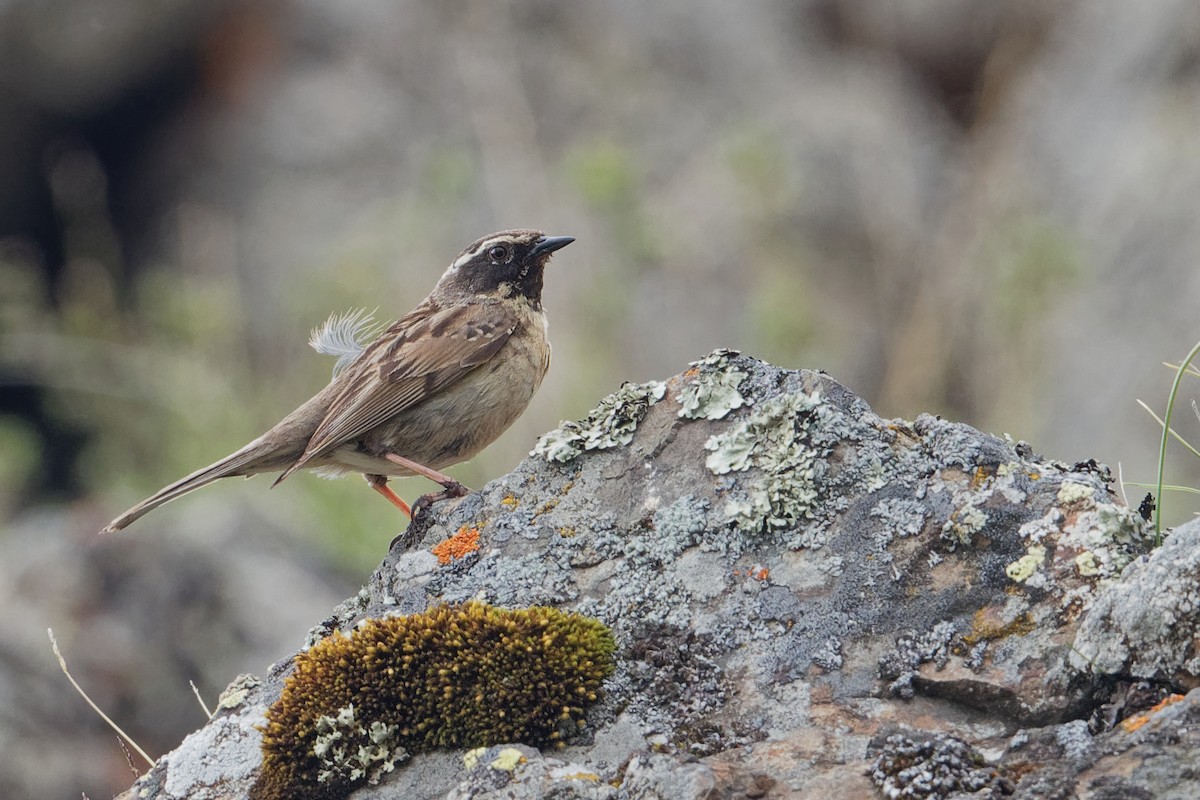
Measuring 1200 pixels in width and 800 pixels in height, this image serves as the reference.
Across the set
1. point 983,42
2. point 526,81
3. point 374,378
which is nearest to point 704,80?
point 526,81

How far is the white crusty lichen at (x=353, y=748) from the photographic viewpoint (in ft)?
12.6

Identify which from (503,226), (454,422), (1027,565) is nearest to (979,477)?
(1027,565)

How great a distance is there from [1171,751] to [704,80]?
13183mm

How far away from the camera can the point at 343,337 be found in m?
7.41

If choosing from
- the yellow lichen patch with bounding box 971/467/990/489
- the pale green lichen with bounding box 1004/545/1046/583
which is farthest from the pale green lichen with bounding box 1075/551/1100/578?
the yellow lichen patch with bounding box 971/467/990/489

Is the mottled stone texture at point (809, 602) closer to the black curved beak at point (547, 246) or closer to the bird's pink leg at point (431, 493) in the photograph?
the bird's pink leg at point (431, 493)

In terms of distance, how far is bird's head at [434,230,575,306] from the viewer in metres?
7.05

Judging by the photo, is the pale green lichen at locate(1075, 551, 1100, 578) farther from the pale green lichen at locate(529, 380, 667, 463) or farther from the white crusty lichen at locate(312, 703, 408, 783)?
the white crusty lichen at locate(312, 703, 408, 783)

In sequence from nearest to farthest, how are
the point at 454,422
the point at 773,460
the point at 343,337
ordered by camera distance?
1. the point at 773,460
2. the point at 454,422
3. the point at 343,337

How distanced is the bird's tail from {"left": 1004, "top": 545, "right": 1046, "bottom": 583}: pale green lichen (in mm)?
4015

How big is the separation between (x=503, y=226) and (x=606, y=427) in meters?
7.69

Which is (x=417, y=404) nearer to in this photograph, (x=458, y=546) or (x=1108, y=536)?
(x=458, y=546)

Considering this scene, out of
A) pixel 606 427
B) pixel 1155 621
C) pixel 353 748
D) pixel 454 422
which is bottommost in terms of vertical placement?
pixel 353 748

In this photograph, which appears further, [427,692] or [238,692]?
[238,692]
